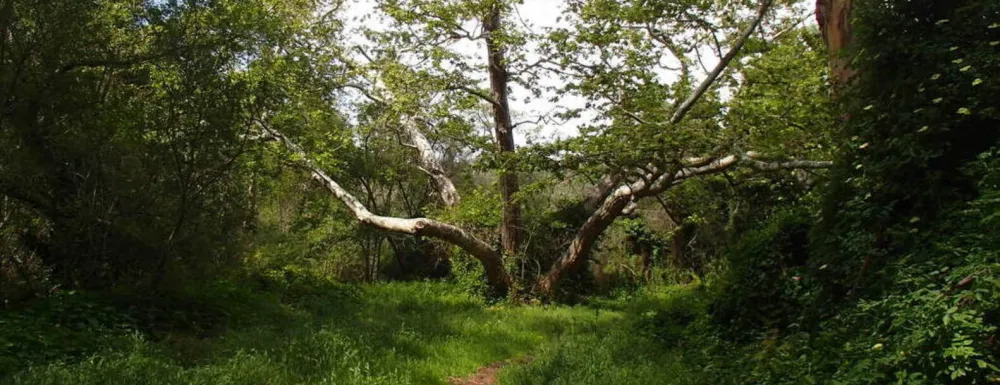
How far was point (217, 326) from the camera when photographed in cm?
919

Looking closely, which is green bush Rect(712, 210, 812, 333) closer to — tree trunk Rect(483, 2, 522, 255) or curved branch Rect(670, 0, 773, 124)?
curved branch Rect(670, 0, 773, 124)

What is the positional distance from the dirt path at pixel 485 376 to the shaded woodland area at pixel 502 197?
0.19ft

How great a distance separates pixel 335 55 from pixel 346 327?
1092cm

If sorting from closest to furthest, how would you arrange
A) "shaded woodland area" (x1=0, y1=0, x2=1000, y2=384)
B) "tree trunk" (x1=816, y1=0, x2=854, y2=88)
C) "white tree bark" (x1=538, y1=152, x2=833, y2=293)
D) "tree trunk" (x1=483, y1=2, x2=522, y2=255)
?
"shaded woodland area" (x1=0, y1=0, x2=1000, y2=384) → "tree trunk" (x1=816, y1=0, x2=854, y2=88) → "white tree bark" (x1=538, y1=152, x2=833, y2=293) → "tree trunk" (x1=483, y1=2, x2=522, y2=255)

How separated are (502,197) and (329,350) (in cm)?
951

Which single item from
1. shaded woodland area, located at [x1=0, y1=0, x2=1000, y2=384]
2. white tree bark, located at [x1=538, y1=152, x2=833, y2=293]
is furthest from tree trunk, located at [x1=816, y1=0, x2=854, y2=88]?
white tree bark, located at [x1=538, y1=152, x2=833, y2=293]

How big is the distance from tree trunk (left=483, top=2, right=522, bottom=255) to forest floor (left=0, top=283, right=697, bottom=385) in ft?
15.5

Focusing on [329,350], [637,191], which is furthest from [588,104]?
[329,350]

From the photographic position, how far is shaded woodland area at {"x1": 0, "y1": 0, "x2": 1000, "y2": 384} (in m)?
4.87

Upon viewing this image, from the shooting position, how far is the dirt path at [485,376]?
7.24m

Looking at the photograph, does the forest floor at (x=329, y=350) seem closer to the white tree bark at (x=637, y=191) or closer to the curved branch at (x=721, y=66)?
the white tree bark at (x=637, y=191)

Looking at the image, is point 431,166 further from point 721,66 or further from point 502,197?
point 721,66

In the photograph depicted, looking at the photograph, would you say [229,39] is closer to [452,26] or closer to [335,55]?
[452,26]

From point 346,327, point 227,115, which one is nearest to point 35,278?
point 227,115
